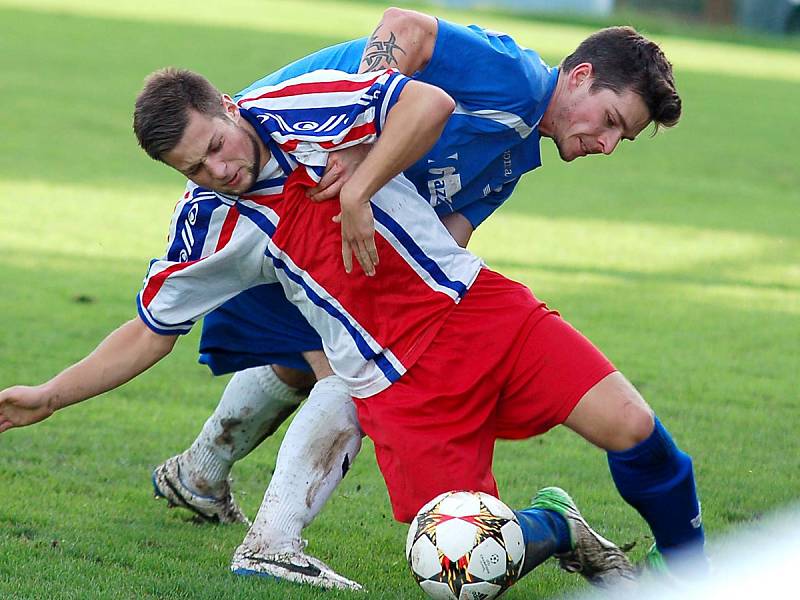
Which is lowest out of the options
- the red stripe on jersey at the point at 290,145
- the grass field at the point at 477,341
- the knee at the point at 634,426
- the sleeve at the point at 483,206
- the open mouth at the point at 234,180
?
the grass field at the point at 477,341

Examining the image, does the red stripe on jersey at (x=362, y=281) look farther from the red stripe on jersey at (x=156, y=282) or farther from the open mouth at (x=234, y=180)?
the red stripe on jersey at (x=156, y=282)

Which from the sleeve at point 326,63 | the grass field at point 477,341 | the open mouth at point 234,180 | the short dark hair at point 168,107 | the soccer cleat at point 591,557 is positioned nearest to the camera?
the short dark hair at point 168,107

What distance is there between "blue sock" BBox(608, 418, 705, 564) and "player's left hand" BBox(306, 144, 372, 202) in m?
1.07

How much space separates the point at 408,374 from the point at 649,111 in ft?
3.55

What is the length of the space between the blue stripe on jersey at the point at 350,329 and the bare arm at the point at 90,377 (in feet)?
1.31

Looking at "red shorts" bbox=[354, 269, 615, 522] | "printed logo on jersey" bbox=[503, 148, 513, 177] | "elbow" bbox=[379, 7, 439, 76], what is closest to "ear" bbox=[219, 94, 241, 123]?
→ "elbow" bbox=[379, 7, 439, 76]

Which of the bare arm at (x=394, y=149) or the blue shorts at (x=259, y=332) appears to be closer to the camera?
the bare arm at (x=394, y=149)

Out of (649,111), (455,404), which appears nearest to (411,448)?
(455,404)

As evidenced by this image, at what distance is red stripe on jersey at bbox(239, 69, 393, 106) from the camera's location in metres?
3.58

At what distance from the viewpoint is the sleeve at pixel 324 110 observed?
11.7 ft

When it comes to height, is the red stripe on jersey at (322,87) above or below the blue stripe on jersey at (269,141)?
above

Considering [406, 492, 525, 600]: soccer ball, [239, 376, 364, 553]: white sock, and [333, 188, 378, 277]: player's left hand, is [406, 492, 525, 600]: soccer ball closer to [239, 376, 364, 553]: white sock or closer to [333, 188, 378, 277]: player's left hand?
[239, 376, 364, 553]: white sock

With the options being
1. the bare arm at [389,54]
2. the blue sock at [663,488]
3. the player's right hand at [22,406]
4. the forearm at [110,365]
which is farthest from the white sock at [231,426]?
the blue sock at [663,488]

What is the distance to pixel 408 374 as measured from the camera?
147 inches
